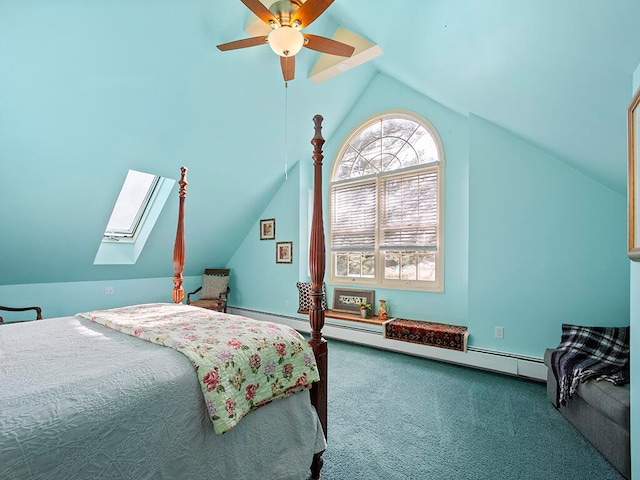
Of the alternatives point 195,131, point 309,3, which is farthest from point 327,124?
point 309,3

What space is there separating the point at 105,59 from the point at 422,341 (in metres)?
3.84

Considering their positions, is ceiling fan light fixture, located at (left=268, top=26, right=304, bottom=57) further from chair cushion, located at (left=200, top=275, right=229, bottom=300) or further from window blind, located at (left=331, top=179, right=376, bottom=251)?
chair cushion, located at (left=200, top=275, right=229, bottom=300)

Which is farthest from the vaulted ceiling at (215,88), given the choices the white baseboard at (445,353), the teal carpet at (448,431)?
the teal carpet at (448,431)

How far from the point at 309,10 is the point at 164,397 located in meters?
2.20

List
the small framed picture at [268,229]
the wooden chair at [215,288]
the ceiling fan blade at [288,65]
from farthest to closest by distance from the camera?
the wooden chair at [215,288] → the small framed picture at [268,229] → the ceiling fan blade at [288,65]

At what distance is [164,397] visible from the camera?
1.07m

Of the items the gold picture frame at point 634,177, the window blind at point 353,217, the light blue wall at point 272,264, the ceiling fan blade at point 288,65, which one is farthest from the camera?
the light blue wall at point 272,264

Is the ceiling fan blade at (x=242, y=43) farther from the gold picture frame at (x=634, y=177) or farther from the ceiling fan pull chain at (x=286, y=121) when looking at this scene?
the gold picture frame at (x=634, y=177)

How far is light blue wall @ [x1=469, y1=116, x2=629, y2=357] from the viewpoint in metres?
2.65

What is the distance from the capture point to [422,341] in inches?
136

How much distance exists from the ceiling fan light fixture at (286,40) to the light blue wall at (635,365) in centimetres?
179

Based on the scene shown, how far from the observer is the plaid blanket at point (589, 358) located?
6.61 ft

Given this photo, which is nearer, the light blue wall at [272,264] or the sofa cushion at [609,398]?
the sofa cushion at [609,398]

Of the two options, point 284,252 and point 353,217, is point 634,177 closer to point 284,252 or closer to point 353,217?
point 353,217
